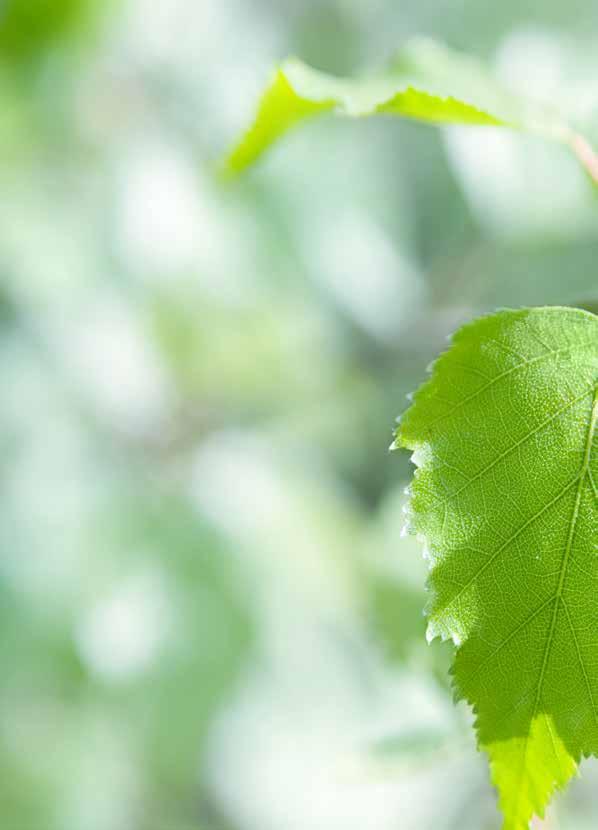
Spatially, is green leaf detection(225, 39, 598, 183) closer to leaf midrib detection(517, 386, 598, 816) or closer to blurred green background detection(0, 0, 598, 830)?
leaf midrib detection(517, 386, 598, 816)

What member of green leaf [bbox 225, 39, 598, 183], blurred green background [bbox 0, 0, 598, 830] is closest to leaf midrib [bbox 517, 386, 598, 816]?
green leaf [bbox 225, 39, 598, 183]

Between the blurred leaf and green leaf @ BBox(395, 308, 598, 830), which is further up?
the blurred leaf

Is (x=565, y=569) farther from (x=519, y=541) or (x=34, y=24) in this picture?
(x=34, y=24)

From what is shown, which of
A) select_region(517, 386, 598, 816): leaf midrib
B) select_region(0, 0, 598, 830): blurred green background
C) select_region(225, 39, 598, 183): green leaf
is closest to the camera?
select_region(517, 386, 598, 816): leaf midrib

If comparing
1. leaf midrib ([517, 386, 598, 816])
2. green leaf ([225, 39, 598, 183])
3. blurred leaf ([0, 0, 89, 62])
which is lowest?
leaf midrib ([517, 386, 598, 816])

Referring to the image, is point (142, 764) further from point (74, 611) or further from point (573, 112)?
point (573, 112)

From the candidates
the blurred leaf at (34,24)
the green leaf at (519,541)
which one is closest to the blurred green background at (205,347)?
the blurred leaf at (34,24)

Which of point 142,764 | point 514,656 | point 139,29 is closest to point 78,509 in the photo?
point 142,764

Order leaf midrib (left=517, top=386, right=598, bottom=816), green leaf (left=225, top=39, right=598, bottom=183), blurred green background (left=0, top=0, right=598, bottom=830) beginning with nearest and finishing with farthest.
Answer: leaf midrib (left=517, top=386, right=598, bottom=816) → green leaf (left=225, top=39, right=598, bottom=183) → blurred green background (left=0, top=0, right=598, bottom=830)
